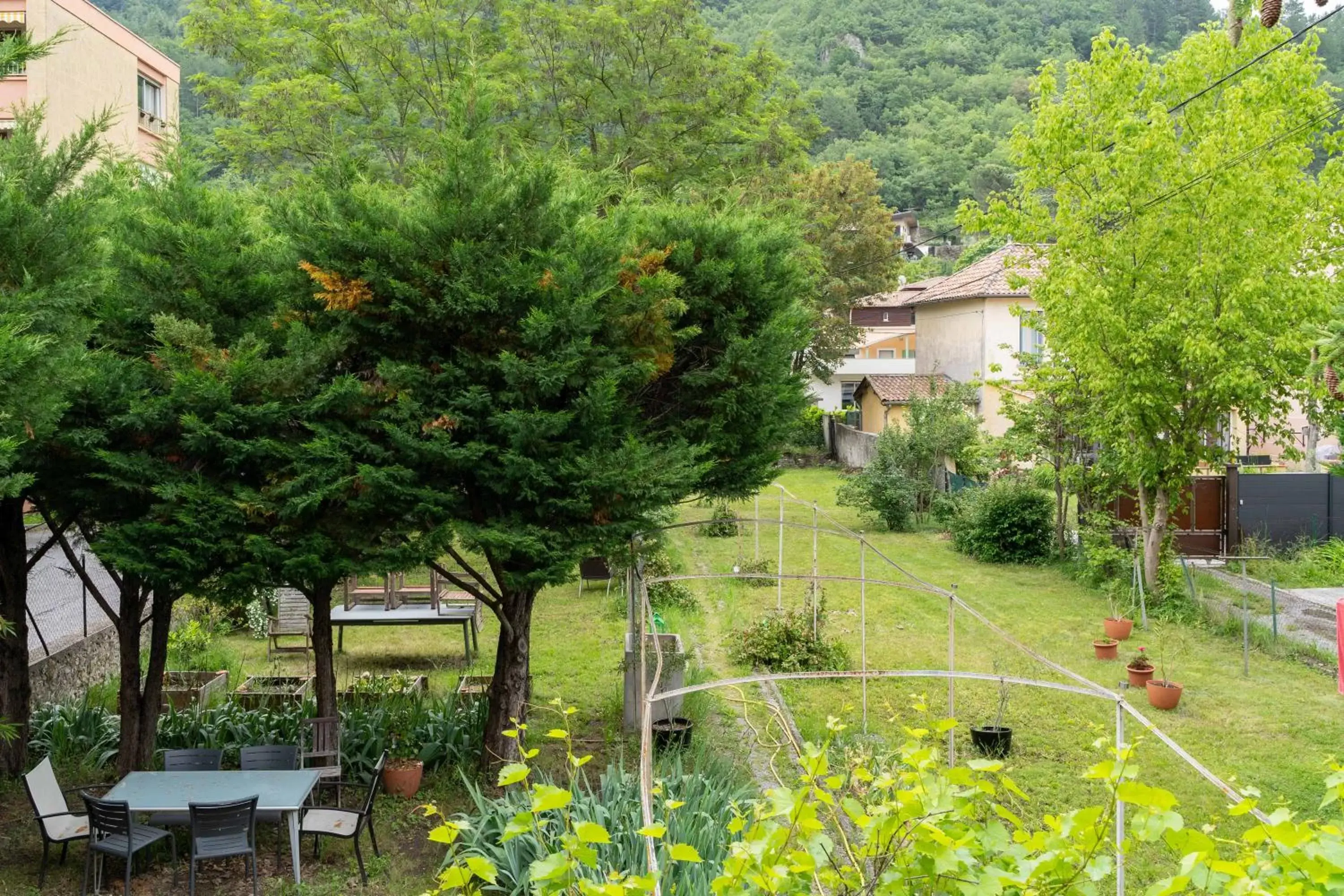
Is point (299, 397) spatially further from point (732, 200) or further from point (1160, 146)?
point (1160, 146)

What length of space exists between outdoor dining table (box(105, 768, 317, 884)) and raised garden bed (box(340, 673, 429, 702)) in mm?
2892

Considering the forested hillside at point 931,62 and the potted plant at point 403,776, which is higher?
the forested hillside at point 931,62

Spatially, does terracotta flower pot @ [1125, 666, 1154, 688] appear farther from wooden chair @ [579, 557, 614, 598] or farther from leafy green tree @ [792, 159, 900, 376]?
leafy green tree @ [792, 159, 900, 376]

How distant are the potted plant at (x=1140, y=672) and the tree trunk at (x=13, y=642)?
11409 millimetres

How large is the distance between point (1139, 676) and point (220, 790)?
10.0 metres

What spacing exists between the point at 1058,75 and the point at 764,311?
9994 mm

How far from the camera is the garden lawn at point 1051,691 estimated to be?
10.3 meters

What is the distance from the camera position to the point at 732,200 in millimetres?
12695

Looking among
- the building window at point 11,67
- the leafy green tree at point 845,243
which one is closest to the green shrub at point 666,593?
the building window at point 11,67

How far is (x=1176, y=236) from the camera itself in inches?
656

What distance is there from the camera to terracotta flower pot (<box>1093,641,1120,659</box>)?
575 inches

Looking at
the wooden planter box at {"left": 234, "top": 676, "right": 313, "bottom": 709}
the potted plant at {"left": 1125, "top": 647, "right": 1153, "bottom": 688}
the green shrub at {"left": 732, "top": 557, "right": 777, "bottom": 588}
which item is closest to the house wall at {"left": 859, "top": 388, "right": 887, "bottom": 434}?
the green shrub at {"left": 732, "top": 557, "right": 777, "bottom": 588}

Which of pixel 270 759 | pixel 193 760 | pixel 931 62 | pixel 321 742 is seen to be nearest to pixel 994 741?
pixel 321 742

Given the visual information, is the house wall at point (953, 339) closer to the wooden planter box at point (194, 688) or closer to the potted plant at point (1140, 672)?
the potted plant at point (1140, 672)
